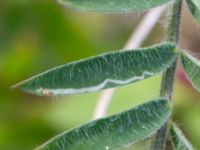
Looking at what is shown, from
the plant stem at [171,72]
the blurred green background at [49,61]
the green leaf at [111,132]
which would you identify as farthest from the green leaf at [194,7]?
the blurred green background at [49,61]

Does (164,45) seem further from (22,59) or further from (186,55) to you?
(22,59)

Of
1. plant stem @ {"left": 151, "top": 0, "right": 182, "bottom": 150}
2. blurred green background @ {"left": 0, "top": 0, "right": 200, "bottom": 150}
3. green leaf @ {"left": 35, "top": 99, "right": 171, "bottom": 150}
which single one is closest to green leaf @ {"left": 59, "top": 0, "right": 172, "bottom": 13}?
plant stem @ {"left": 151, "top": 0, "right": 182, "bottom": 150}

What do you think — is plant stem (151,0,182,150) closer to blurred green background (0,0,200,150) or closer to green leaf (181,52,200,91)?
green leaf (181,52,200,91)

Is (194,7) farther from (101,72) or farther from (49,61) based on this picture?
(49,61)

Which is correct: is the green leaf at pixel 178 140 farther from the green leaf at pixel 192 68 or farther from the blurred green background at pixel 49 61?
the blurred green background at pixel 49 61

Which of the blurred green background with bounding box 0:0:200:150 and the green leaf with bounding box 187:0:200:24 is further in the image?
the blurred green background with bounding box 0:0:200:150

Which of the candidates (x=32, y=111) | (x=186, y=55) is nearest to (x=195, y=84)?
(x=186, y=55)
